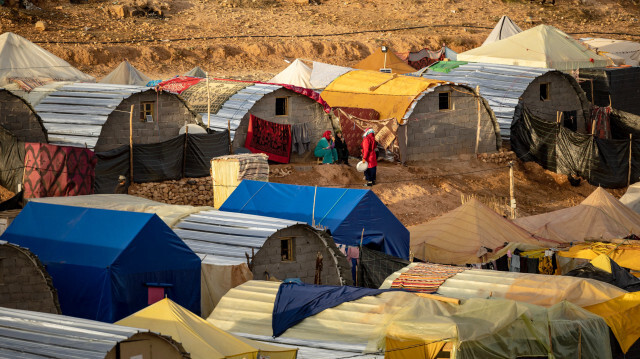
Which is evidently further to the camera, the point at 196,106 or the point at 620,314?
the point at 196,106

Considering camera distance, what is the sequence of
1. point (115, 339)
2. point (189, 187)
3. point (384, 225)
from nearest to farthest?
point (115, 339) < point (384, 225) < point (189, 187)

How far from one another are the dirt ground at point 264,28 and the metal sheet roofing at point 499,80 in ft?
34.1

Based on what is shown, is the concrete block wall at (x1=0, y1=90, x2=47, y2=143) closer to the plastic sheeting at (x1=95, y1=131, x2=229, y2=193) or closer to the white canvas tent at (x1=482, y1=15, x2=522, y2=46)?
the plastic sheeting at (x1=95, y1=131, x2=229, y2=193)

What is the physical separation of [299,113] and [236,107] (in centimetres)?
190

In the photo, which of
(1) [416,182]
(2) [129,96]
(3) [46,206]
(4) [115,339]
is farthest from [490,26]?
(4) [115,339]

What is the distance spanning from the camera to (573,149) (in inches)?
1425

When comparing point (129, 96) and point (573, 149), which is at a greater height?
point (129, 96)

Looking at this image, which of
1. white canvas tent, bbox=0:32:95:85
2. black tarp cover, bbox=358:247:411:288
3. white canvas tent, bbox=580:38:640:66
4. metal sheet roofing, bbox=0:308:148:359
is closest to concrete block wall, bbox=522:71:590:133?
white canvas tent, bbox=580:38:640:66

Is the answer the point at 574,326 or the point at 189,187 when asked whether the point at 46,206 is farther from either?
the point at 574,326

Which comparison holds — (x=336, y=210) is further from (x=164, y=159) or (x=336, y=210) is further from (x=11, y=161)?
(x=11, y=161)

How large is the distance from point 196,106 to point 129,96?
400cm

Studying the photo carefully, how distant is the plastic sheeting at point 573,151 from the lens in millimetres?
35812

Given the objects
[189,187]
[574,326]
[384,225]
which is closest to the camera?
[574,326]

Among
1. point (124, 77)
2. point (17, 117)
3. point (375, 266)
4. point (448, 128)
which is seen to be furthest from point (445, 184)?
point (124, 77)
